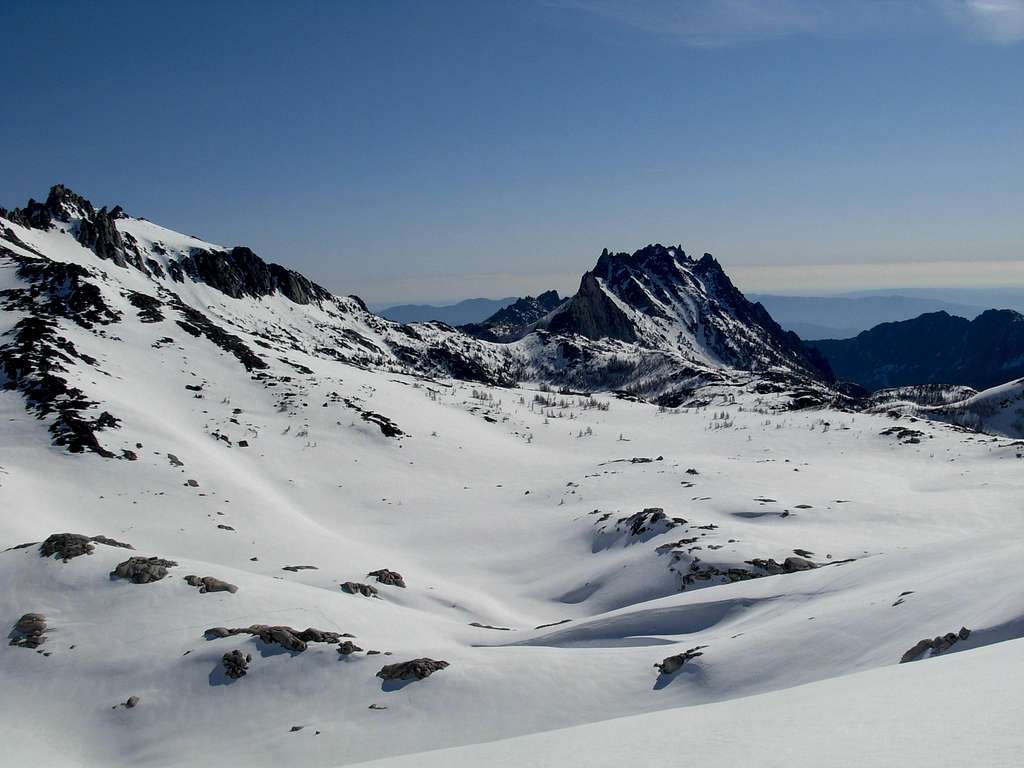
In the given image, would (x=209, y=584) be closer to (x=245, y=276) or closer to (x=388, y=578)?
(x=388, y=578)

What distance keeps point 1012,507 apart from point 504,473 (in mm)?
31155

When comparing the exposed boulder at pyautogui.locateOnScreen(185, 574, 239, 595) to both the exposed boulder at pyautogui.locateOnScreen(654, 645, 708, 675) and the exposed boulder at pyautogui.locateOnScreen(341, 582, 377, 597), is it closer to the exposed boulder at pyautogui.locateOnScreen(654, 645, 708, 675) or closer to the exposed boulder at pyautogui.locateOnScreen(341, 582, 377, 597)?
the exposed boulder at pyautogui.locateOnScreen(341, 582, 377, 597)

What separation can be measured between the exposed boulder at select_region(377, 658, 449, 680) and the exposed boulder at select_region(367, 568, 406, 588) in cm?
1019

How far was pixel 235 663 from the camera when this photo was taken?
14164 millimetres

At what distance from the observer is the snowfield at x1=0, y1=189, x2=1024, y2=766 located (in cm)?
891

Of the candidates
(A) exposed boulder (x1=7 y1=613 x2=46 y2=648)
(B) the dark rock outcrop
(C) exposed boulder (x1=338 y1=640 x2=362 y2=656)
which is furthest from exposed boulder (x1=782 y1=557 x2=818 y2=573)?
(B) the dark rock outcrop

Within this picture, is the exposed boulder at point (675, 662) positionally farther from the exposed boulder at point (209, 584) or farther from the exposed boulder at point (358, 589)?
the exposed boulder at point (358, 589)

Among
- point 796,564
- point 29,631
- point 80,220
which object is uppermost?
point 80,220

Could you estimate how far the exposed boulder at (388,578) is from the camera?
2414 centimetres

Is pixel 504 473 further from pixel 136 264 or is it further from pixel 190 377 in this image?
pixel 136 264

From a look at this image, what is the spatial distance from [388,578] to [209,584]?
804cm

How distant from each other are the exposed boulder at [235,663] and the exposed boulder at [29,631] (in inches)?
204

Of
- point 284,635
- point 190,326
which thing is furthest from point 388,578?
point 190,326

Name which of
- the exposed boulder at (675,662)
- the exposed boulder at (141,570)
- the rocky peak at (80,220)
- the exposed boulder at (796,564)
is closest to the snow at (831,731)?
the exposed boulder at (675,662)
